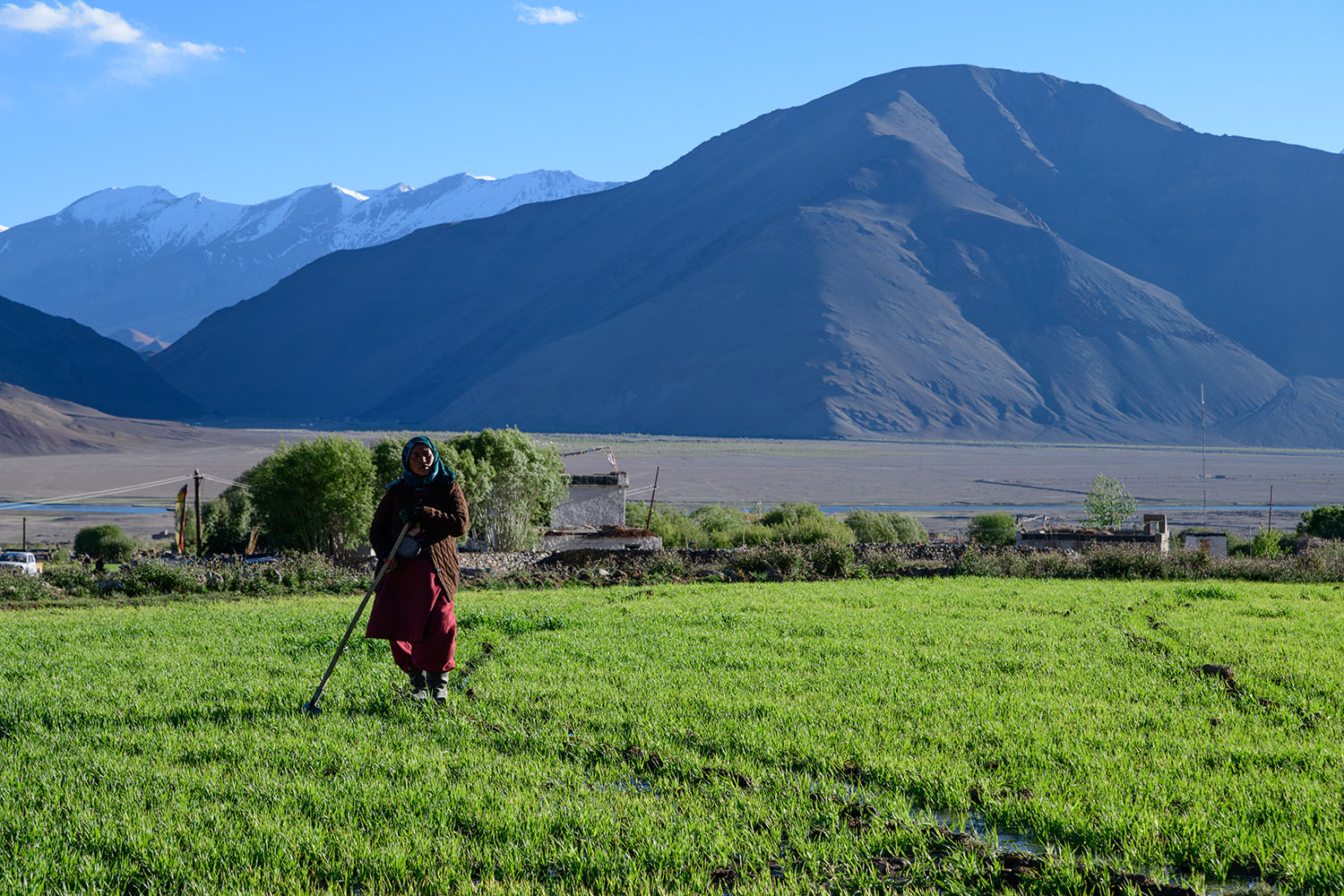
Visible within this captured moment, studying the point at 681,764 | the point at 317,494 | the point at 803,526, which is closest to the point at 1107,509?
Answer: the point at 803,526

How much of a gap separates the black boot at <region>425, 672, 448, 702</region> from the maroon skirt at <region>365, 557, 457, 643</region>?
280 millimetres

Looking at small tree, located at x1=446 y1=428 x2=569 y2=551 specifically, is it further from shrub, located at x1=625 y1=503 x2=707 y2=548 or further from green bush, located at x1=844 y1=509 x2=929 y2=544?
green bush, located at x1=844 y1=509 x2=929 y2=544

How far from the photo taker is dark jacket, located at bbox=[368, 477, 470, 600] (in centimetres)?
823

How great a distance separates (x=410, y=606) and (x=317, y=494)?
26776mm

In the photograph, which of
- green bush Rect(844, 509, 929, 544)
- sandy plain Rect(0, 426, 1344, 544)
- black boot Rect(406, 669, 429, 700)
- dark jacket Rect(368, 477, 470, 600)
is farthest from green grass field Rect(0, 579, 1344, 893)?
sandy plain Rect(0, 426, 1344, 544)

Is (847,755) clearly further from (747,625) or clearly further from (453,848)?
(747,625)

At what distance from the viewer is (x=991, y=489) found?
9812 cm

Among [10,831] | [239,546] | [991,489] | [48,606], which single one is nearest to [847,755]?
[10,831]

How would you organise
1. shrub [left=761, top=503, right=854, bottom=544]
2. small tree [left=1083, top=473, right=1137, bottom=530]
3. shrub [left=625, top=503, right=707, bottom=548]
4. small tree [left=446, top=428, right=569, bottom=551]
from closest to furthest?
small tree [left=446, top=428, right=569, bottom=551], shrub [left=761, top=503, right=854, bottom=544], shrub [left=625, top=503, right=707, bottom=548], small tree [left=1083, top=473, right=1137, bottom=530]

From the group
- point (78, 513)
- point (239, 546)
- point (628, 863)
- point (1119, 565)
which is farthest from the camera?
point (78, 513)

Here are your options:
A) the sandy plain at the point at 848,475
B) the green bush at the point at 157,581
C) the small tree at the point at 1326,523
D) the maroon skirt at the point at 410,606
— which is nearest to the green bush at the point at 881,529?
the sandy plain at the point at 848,475

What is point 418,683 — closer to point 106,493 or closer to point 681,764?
point 681,764

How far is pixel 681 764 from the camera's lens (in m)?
6.23

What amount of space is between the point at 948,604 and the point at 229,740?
9.63 meters
